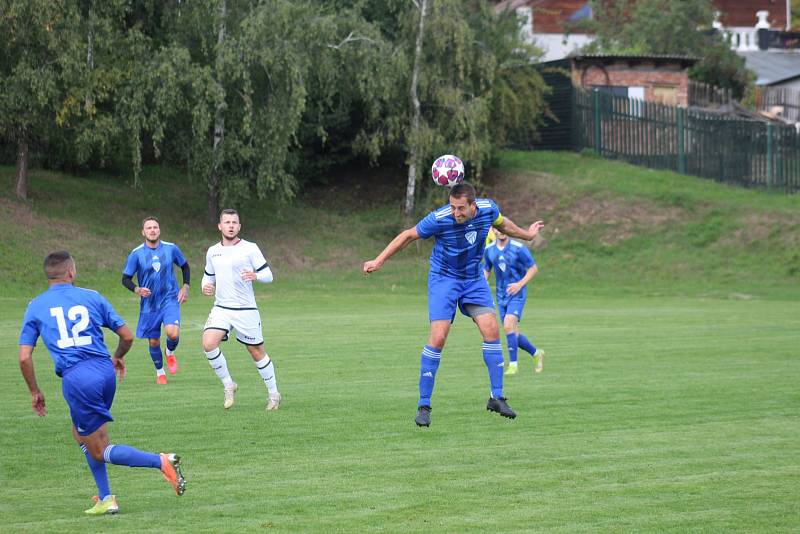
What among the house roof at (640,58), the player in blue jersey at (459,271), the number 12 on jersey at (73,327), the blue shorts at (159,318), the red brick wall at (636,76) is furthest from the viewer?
the red brick wall at (636,76)

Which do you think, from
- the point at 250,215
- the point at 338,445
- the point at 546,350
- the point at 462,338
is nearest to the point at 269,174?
the point at 250,215

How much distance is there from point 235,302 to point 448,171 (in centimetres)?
368

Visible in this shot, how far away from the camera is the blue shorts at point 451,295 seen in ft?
38.3

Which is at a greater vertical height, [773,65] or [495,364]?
[773,65]

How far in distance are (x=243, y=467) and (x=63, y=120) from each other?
2713cm

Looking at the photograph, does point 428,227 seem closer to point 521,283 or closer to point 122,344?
point 122,344

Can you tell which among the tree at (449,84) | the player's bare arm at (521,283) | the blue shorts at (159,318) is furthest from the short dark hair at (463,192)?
the tree at (449,84)

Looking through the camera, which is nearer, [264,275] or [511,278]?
[264,275]

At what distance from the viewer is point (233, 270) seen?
553 inches

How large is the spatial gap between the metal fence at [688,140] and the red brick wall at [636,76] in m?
3.55

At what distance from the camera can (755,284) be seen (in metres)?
35.4


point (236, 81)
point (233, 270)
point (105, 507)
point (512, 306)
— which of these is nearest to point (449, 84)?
point (236, 81)

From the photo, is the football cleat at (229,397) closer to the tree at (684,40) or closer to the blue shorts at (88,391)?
the blue shorts at (88,391)

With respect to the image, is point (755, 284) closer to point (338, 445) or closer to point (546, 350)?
point (546, 350)
